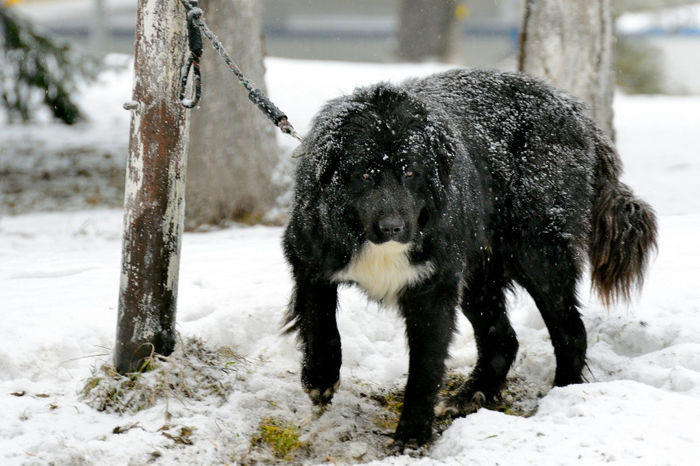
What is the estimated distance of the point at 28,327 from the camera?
456 centimetres

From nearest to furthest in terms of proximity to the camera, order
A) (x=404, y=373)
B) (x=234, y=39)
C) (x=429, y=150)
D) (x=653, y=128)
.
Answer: (x=429, y=150) → (x=404, y=373) → (x=234, y=39) → (x=653, y=128)

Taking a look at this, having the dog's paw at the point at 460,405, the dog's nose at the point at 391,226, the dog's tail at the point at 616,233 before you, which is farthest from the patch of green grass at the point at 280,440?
the dog's tail at the point at 616,233

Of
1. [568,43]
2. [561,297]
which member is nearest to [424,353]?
[561,297]

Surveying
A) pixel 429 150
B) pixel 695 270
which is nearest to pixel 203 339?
pixel 429 150

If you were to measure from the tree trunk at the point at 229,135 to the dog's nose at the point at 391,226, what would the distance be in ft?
15.3

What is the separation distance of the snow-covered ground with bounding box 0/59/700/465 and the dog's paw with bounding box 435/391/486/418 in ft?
0.83

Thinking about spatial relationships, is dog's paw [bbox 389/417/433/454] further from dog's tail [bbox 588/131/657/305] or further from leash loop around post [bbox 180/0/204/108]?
leash loop around post [bbox 180/0/204/108]

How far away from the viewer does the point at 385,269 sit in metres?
3.93

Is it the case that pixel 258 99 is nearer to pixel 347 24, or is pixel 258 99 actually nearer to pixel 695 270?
pixel 695 270

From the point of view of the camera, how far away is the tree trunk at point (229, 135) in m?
7.91

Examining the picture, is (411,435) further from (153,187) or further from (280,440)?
(153,187)

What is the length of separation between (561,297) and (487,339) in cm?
53

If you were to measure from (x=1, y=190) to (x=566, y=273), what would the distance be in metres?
8.43

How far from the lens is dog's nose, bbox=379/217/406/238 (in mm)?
3639
